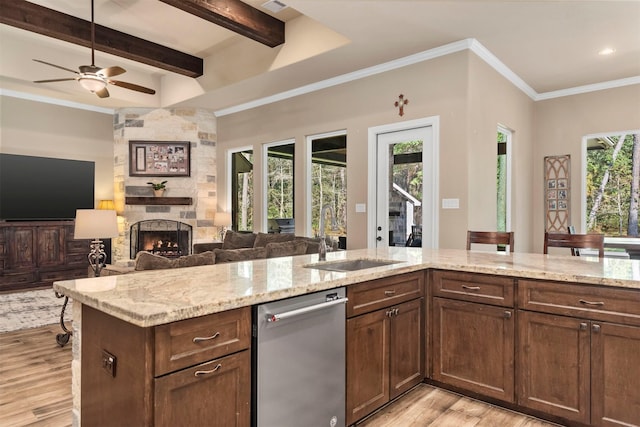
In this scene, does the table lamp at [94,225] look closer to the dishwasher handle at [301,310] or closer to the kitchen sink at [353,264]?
the kitchen sink at [353,264]

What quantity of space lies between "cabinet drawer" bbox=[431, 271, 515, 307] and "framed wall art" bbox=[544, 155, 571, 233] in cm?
414

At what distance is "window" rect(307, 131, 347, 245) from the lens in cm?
560

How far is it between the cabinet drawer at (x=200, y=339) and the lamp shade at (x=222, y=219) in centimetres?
550

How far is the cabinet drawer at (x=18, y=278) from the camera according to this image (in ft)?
19.7

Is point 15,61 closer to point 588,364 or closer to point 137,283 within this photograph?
point 137,283

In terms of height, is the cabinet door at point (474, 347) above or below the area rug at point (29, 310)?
above

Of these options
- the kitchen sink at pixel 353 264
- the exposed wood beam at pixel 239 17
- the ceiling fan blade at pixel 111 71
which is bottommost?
the kitchen sink at pixel 353 264

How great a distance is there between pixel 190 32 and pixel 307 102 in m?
1.77

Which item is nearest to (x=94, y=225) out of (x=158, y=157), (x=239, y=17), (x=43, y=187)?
(x=239, y=17)

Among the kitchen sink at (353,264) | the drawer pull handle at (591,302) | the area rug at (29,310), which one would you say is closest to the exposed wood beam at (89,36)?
the area rug at (29,310)

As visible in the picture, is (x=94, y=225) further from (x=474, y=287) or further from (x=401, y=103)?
(x=401, y=103)

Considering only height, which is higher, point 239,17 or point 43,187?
point 239,17

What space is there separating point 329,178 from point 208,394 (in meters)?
4.51

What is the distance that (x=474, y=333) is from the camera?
8.29ft
